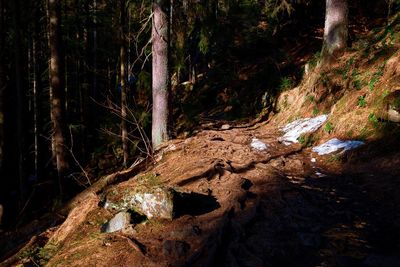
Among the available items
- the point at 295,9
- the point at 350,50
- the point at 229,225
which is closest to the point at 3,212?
the point at 229,225

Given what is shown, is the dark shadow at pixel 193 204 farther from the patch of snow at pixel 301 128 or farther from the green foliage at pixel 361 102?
the green foliage at pixel 361 102

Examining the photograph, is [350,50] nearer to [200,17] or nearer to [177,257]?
[200,17]

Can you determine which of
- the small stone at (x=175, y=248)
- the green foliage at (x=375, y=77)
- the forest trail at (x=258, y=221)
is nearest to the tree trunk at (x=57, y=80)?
the forest trail at (x=258, y=221)

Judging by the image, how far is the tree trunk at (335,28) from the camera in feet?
32.0

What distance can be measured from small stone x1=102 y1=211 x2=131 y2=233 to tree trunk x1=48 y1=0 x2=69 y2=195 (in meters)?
5.10

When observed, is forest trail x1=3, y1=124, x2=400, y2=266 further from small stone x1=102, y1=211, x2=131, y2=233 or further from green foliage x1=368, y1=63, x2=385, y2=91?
green foliage x1=368, y1=63, x2=385, y2=91

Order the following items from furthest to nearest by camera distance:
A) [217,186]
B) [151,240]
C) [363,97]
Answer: [363,97] < [217,186] < [151,240]

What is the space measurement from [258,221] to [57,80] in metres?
6.66

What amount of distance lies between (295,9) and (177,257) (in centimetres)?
1853

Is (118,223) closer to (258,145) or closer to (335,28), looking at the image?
(258,145)

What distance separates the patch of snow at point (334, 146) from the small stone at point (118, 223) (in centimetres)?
456

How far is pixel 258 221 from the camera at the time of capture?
4.43 meters

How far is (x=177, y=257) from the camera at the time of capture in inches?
140

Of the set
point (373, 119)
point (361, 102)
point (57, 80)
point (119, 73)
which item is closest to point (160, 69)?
point (57, 80)
